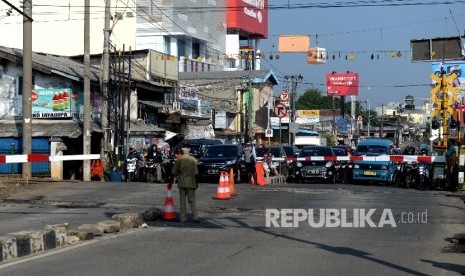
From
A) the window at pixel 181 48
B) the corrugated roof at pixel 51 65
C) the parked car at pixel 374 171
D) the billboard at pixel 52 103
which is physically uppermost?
the window at pixel 181 48

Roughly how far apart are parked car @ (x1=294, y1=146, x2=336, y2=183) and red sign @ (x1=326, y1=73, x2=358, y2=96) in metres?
66.8

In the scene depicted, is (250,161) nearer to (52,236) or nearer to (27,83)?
(27,83)

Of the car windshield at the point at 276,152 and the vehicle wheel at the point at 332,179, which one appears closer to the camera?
the vehicle wheel at the point at 332,179

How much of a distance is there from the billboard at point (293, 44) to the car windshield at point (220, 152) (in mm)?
25771

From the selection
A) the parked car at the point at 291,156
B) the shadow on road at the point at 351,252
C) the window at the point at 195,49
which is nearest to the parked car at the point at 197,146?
the parked car at the point at 291,156

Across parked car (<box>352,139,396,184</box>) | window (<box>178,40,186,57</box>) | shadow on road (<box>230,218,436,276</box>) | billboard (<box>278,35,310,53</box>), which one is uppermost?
window (<box>178,40,186,57</box>)

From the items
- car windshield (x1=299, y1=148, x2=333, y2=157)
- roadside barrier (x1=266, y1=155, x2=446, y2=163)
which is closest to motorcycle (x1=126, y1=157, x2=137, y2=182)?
roadside barrier (x1=266, y1=155, x2=446, y2=163)

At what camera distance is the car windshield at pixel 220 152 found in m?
33.2

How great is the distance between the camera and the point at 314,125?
340 ft

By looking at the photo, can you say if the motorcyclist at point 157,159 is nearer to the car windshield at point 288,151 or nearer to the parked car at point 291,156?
the parked car at point 291,156

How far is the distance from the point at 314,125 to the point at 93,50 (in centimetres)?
5072

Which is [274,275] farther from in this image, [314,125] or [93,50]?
[314,125]

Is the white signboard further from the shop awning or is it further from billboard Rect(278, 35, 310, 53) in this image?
the shop awning

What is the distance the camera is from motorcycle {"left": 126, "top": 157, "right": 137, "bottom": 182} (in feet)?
116
